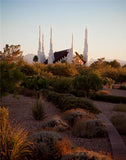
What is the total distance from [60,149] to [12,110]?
15.7 feet

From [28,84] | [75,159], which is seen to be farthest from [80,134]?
[28,84]

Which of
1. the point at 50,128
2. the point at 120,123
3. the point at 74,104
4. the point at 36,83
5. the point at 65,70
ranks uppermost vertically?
the point at 65,70

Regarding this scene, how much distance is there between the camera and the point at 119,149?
4.12 m

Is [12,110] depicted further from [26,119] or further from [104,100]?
[104,100]

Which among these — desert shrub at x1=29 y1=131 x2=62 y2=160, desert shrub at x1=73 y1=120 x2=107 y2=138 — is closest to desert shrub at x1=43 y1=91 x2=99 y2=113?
desert shrub at x1=73 y1=120 x2=107 y2=138

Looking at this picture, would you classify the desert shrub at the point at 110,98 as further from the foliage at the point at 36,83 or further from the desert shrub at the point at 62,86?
the foliage at the point at 36,83

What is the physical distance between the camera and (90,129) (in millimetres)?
5262

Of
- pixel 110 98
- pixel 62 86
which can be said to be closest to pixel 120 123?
pixel 110 98

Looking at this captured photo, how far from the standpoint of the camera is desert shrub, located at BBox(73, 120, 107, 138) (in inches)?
203

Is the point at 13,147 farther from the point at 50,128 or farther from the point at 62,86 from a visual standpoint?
the point at 62,86

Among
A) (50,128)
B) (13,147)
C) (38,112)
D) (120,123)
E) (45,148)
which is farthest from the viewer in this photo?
(38,112)

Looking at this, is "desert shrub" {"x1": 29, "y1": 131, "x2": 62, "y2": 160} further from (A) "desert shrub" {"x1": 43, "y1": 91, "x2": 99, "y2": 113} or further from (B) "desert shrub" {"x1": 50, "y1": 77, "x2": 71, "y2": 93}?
(B) "desert shrub" {"x1": 50, "y1": 77, "x2": 71, "y2": 93}

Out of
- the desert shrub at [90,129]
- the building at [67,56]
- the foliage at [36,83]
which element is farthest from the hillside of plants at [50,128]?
the building at [67,56]

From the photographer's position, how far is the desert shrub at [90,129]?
5.17m
